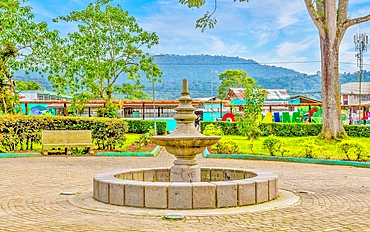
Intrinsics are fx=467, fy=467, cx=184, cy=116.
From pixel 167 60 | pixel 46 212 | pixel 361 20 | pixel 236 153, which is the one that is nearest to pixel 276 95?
pixel 361 20

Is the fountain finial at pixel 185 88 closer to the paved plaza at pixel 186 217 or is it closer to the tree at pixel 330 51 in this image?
the paved plaza at pixel 186 217

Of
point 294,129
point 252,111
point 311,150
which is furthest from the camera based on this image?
point 294,129

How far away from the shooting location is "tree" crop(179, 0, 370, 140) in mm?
20812

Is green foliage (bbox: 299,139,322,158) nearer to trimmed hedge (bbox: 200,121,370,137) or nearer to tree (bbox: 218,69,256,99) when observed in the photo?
trimmed hedge (bbox: 200,121,370,137)

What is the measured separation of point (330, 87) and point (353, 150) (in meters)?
6.21

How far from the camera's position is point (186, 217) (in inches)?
252

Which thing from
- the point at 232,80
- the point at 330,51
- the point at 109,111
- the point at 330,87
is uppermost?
the point at 232,80

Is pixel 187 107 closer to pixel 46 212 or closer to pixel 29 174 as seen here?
pixel 46 212

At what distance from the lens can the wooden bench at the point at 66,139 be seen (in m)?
17.1

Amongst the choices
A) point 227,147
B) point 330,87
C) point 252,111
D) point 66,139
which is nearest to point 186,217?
point 227,147

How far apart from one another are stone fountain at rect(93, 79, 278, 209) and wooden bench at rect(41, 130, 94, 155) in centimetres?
898

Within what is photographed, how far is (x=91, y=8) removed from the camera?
30.2m

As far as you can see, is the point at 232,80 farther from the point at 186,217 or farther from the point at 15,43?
the point at 186,217

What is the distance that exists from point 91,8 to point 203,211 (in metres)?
25.6
